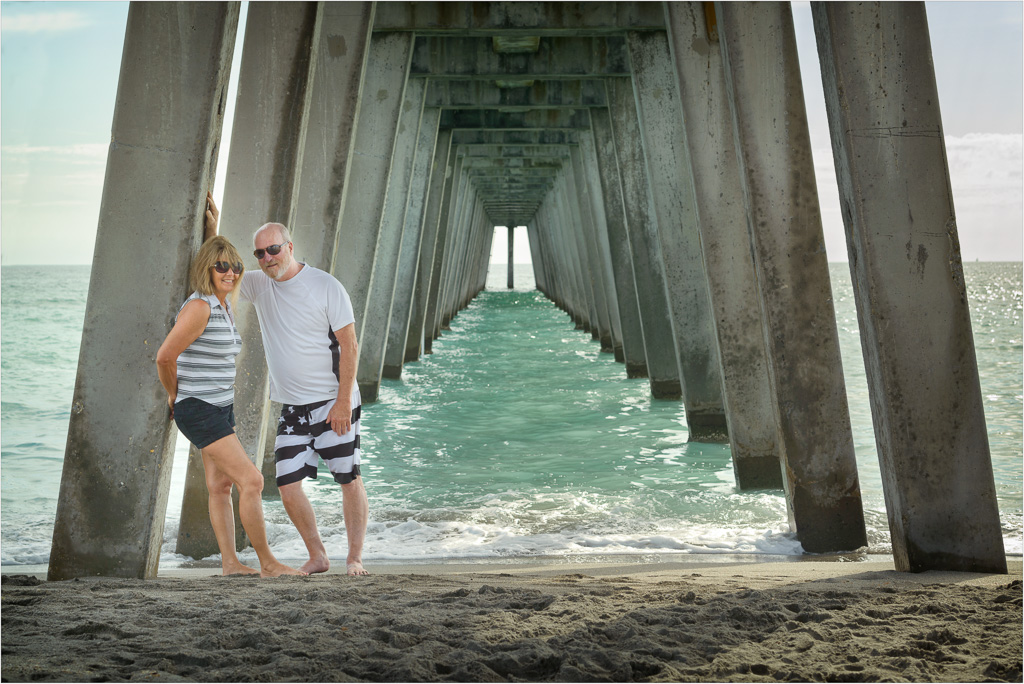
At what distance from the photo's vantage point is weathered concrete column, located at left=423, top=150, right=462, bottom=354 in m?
21.3

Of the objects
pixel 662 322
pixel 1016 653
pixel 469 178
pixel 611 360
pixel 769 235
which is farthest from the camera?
pixel 469 178

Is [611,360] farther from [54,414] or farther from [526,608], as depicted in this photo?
[526,608]

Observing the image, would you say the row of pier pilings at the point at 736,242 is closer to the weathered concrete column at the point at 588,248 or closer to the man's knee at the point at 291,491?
the man's knee at the point at 291,491

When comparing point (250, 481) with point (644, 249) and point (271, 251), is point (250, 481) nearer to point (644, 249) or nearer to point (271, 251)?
point (271, 251)

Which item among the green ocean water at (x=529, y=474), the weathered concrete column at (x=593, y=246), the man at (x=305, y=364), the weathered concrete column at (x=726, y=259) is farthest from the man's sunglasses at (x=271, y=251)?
the weathered concrete column at (x=593, y=246)

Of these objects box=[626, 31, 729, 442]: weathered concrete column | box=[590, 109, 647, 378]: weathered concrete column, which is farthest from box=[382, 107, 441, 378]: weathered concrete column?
box=[626, 31, 729, 442]: weathered concrete column

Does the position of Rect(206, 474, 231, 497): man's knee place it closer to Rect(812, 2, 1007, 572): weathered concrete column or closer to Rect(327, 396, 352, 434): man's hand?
Rect(327, 396, 352, 434): man's hand

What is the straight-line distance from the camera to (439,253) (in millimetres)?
22438

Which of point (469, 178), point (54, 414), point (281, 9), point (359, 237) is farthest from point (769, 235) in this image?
point (469, 178)

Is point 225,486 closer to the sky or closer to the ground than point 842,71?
closer to the ground

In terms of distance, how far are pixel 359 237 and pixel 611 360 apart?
9.37 m

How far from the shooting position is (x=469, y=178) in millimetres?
32344

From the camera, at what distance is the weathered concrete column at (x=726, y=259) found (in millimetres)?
7137

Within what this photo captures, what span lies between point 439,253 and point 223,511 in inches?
725
